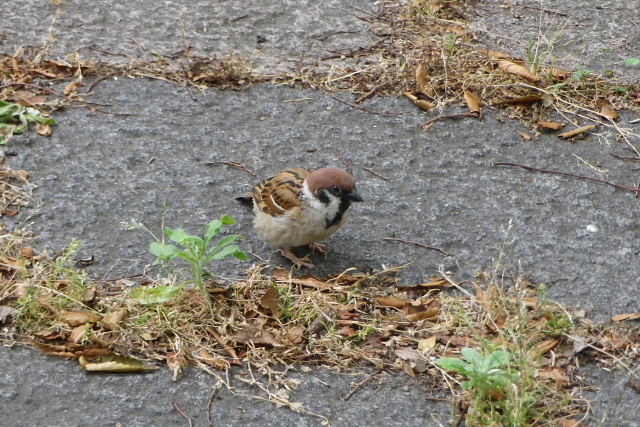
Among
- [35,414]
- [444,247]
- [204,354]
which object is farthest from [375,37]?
[35,414]

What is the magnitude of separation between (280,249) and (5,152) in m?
1.89

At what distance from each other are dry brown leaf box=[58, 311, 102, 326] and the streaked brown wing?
1.10 m

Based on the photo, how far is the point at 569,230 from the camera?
480cm

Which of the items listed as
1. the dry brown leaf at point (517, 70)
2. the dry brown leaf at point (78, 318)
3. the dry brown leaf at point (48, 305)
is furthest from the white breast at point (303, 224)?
the dry brown leaf at point (517, 70)

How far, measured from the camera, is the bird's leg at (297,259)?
4.62 meters

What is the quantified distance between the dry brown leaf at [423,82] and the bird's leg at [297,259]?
6.04 feet

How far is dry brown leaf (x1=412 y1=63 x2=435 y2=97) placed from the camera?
5945mm

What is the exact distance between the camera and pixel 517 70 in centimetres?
601

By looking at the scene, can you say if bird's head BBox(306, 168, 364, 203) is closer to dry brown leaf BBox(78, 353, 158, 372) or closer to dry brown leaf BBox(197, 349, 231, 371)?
dry brown leaf BBox(197, 349, 231, 371)

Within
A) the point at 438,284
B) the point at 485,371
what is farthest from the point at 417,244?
the point at 485,371

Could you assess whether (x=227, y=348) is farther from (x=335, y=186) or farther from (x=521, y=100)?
(x=521, y=100)

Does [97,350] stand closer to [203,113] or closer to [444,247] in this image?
[444,247]

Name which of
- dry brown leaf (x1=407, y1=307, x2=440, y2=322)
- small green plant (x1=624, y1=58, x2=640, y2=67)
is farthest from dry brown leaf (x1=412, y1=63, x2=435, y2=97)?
dry brown leaf (x1=407, y1=307, x2=440, y2=322)

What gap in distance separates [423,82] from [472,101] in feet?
1.28
